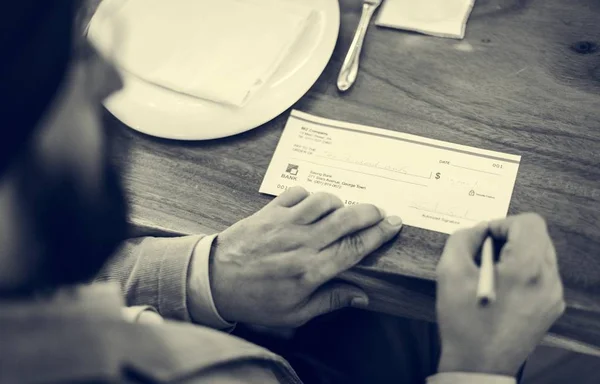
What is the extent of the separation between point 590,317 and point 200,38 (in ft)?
1.70

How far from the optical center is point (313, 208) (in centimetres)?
61

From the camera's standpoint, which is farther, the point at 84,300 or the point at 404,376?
the point at 404,376

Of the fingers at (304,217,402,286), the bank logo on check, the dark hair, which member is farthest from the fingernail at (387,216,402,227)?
the dark hair

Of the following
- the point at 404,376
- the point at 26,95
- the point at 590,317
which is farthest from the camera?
the point at 404,376

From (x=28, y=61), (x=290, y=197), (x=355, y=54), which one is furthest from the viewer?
(x=355, y=54)

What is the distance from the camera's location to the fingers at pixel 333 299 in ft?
1.99

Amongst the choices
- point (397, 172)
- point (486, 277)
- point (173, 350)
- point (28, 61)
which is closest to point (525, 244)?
point (486, 277)

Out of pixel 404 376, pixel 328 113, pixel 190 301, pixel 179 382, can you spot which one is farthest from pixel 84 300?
pixel 404 376

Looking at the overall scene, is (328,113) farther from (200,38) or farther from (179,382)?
(179,382)

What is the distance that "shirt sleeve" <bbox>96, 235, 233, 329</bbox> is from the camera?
0.63m

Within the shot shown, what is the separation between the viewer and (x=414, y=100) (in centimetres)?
69

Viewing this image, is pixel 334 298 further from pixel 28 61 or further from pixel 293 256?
pixel 28 61

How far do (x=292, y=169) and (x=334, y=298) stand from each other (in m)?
0.14

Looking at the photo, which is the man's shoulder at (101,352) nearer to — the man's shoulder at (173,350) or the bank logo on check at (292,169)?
the man's shoulder at (173,350)
